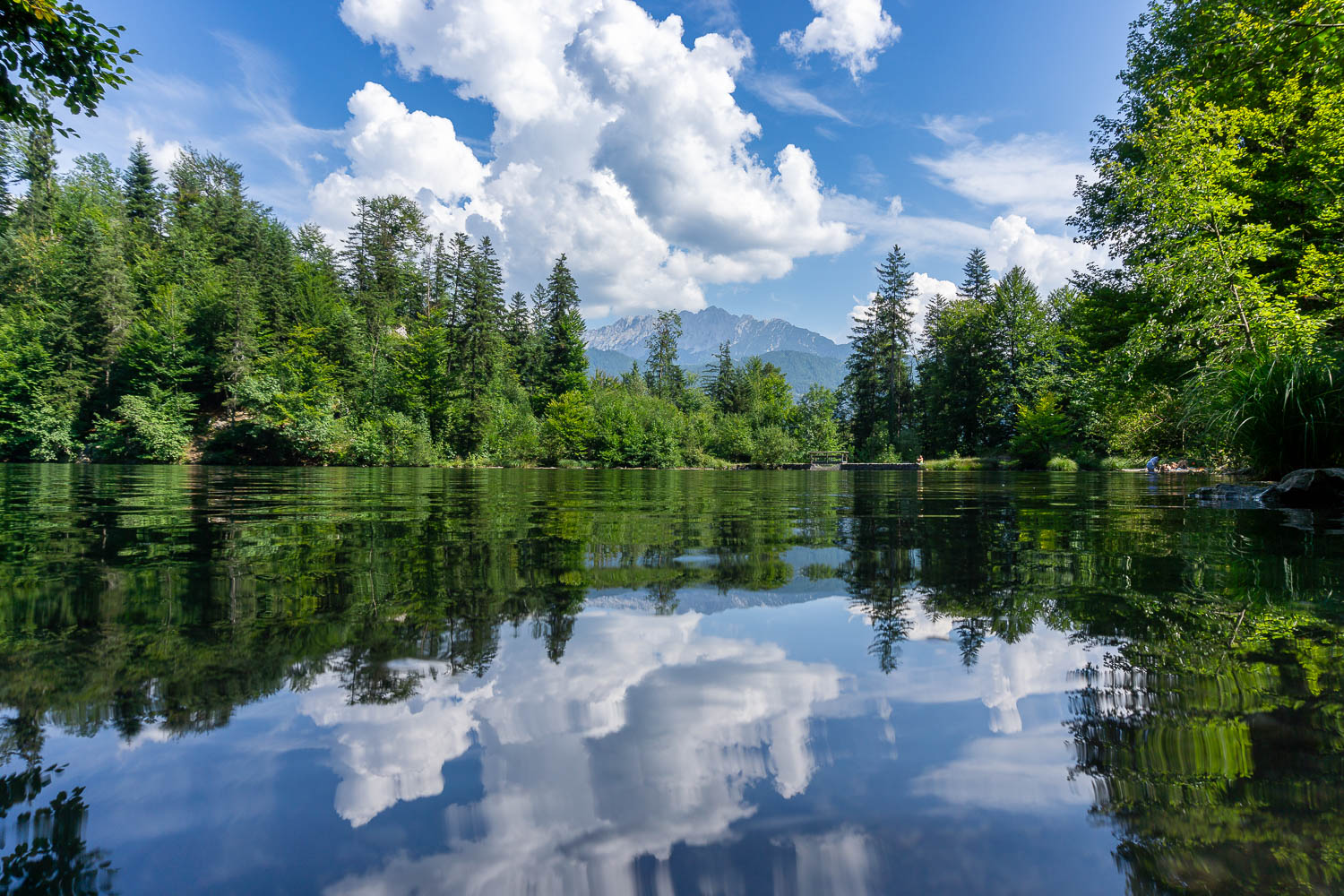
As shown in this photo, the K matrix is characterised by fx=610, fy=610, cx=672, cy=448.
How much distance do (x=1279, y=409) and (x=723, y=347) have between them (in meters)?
72.1

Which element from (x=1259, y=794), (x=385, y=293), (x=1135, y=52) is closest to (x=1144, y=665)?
(x=1259, y=794)

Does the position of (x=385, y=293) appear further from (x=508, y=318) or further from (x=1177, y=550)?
(x=1177, y=550)

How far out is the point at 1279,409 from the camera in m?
8.52

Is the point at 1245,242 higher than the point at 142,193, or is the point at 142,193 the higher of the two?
the point at 142,193

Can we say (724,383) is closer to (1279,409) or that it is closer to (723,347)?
(723,347)

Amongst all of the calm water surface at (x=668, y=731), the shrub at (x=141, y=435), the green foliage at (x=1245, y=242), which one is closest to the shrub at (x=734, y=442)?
the shrub at (x=141, y=435)

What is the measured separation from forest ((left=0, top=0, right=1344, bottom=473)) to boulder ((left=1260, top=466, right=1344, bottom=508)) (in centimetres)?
122

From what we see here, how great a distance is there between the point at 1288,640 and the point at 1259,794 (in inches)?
54.9

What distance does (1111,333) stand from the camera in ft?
56.1

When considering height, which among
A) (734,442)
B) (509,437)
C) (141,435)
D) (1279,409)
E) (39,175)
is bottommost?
(1279,409)

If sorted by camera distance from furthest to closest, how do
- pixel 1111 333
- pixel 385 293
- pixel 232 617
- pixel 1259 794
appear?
pixel 385 293
pixel 1111 333
pixel 232 617
pixel 1259 794

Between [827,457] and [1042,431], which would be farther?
[827,457]

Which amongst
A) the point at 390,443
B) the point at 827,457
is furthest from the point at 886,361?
the point at 390,443

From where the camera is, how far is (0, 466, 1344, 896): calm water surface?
1089mm
